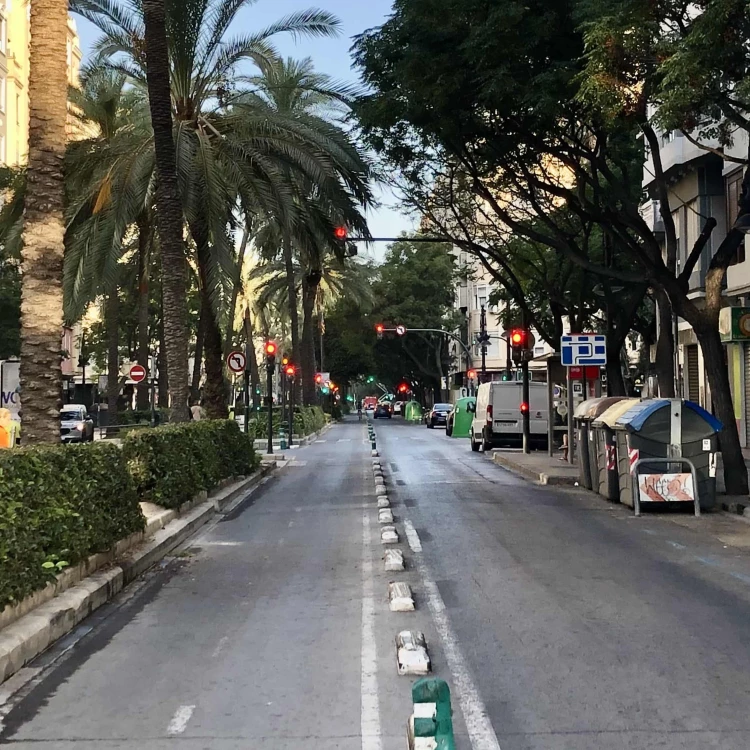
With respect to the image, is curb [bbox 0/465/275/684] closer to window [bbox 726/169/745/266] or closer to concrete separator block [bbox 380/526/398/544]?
concrete separator block [bbox 380/526/398/544]

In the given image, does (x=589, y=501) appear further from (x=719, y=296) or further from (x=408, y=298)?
(x=408, y=298)

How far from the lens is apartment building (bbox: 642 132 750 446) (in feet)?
90.6

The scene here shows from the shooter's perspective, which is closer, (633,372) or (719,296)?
(719,296)

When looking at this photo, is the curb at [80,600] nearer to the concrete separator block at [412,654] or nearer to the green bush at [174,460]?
the green bush at [174,460]

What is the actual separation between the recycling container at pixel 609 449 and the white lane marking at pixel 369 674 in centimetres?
801

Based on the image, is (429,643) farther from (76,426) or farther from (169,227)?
(76,426)

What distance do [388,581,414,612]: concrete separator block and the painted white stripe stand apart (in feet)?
0.60

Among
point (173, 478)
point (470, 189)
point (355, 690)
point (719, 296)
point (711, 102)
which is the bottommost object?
point (355, 690)

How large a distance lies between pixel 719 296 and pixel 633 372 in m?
34.9

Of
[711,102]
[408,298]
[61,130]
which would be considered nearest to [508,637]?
[61,130]

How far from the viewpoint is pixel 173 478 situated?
14.4m

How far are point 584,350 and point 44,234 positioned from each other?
50.0ft

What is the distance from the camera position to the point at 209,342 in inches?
891

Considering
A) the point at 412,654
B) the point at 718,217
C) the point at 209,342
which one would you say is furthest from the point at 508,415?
the point at 412,654
